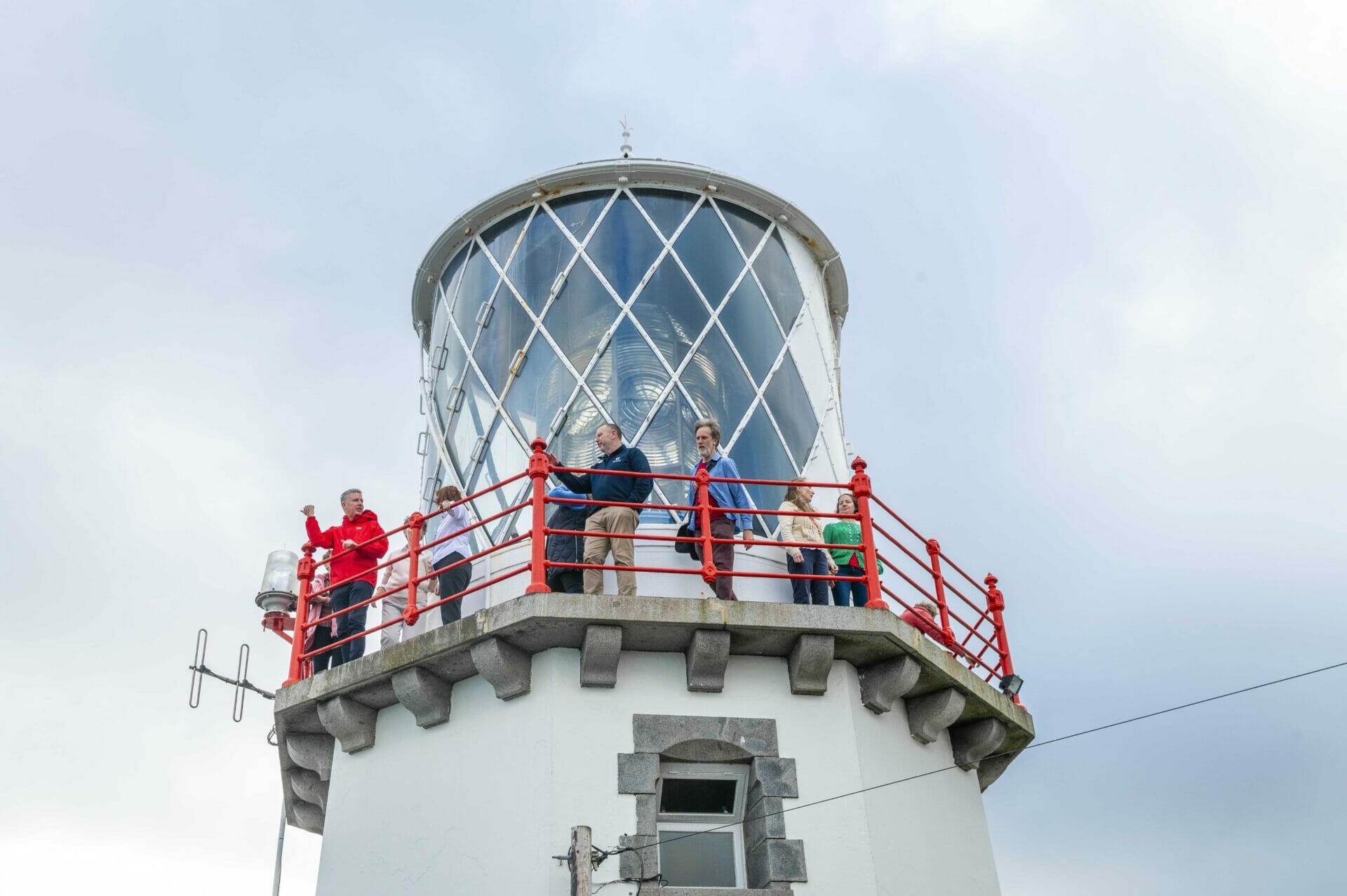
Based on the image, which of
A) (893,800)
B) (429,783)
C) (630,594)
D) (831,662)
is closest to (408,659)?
(429,783)

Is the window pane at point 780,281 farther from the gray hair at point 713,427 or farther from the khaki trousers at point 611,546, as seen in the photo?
the khaki trousers at point 611,546

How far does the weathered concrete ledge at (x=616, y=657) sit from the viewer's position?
9.16 meters

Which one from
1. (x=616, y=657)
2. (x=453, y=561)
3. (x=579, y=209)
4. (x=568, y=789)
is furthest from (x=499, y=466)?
(x=568, y=789)

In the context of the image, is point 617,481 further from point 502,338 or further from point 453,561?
point 502,338

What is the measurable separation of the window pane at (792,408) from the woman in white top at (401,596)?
3.04 metres

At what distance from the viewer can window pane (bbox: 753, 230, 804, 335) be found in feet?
39.6

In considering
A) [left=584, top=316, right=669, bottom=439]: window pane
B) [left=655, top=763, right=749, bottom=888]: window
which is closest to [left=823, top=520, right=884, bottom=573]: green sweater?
[left=584, top=316, right=669, bottom=439]: window pane

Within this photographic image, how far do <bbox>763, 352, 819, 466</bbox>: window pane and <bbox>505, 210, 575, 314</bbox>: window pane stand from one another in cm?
199

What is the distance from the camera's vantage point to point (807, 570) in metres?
10.2

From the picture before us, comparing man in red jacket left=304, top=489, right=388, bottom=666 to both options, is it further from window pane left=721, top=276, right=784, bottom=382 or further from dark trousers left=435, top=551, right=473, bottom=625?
window pane left=721, top=276, right=784, bottom=382

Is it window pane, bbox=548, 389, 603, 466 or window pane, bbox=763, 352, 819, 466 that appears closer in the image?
window pane, bbox=548, 389, 603, 466

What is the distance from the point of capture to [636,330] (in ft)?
36.6

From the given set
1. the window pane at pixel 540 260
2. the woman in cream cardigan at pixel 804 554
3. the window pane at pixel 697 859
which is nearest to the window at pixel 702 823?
the window pane at pixel 697 859

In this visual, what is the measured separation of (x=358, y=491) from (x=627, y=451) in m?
2.62
